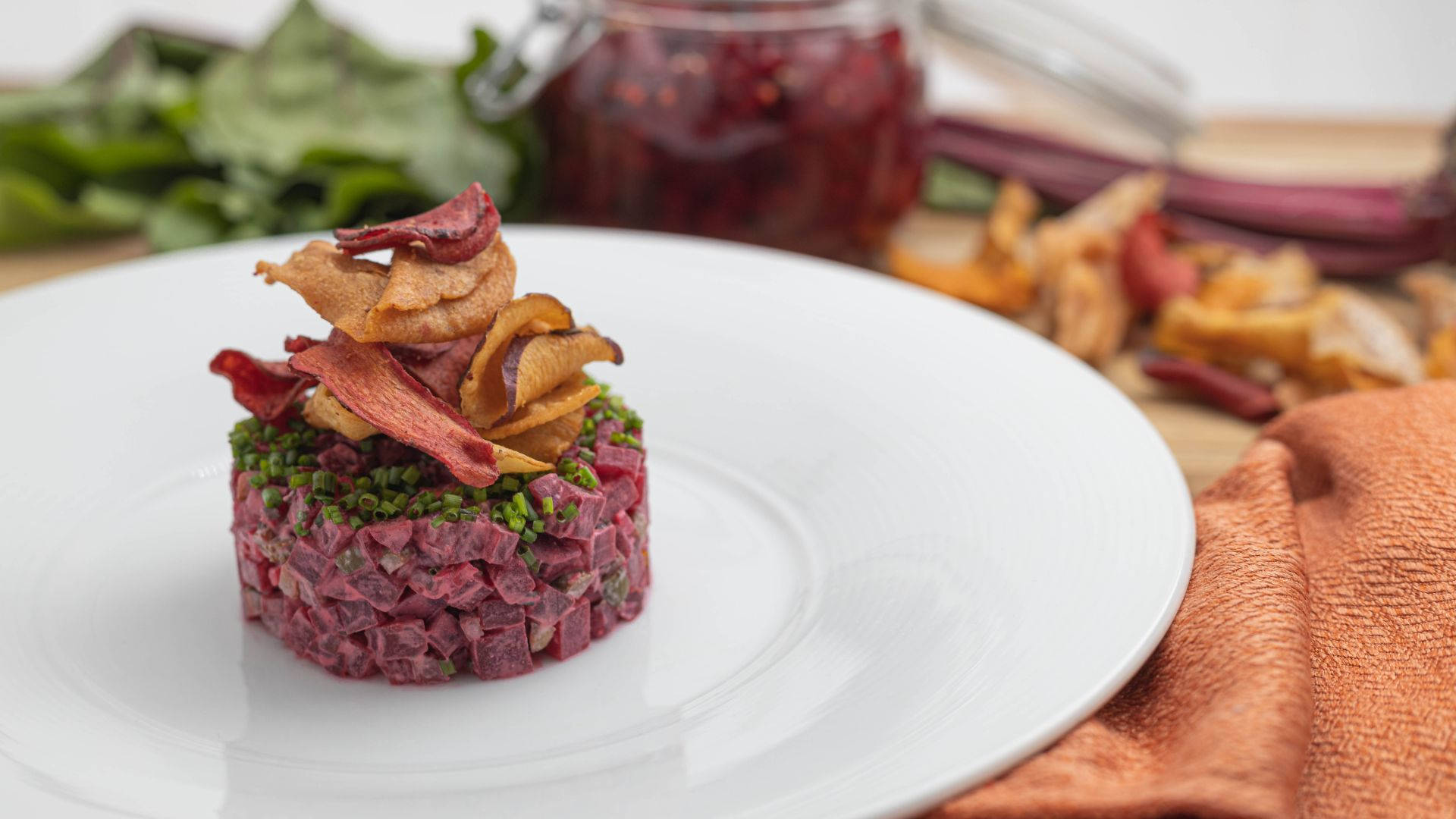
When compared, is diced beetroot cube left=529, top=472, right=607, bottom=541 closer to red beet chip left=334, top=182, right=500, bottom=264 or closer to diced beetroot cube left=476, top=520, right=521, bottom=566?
diced beetroot cube left=476, top=520, right=521, bottom=566

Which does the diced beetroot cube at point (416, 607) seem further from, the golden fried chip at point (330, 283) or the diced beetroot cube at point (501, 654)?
the golden fried chip at point (330, 283)

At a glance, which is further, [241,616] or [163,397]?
[163,397]

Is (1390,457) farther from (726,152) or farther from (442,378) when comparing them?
(726,152)

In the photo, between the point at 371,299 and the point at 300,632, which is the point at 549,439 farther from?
the point at 300,632

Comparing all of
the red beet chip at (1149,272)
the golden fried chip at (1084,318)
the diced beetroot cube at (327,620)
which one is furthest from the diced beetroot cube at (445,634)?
the red beet chip at (1149,272)

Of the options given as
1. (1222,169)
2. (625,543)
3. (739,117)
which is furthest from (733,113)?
(1222,169)

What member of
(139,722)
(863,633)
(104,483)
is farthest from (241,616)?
(863,633)
